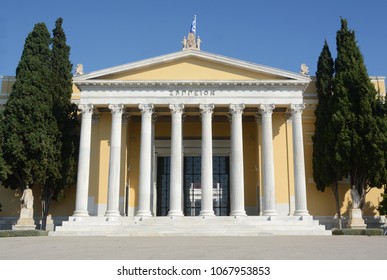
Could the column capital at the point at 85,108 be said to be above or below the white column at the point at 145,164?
above

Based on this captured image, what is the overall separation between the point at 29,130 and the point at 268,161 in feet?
48.2

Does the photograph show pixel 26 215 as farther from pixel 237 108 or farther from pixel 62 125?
pixel 237 108

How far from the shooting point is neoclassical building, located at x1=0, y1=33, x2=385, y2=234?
87.0 feet

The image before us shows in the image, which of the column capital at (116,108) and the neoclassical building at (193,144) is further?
the column capital at (116,108)

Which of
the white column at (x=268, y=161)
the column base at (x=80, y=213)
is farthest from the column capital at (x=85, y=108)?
the white column at (x=268, y=161)

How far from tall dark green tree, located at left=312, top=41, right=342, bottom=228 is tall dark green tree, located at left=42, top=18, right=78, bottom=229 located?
1601cm

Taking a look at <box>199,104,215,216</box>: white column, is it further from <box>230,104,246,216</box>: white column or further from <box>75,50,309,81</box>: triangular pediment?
<box>75,50,309,81</box>: triangular pediment

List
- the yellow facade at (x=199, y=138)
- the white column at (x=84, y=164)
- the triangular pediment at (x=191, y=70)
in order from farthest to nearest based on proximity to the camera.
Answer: the yellow facade at (x=199, y=138) < the triangular pediment at (x=191, y=70) < the white column at (x=84, y=164)

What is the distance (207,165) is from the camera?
88.1ft

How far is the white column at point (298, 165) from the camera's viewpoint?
26531 millimetres

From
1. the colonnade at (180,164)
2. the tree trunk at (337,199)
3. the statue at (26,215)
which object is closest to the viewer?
the statue at (26,215)

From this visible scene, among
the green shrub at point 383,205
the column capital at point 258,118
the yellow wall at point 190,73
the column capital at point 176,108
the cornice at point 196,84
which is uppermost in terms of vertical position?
the yellow wall at point 190,73

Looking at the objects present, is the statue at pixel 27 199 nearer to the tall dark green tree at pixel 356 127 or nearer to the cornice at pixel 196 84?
the cornice at pixel 196 84
